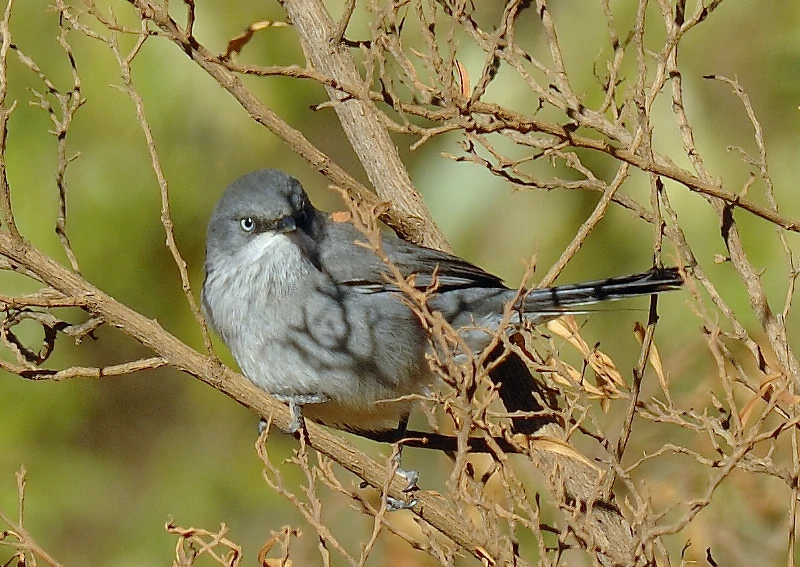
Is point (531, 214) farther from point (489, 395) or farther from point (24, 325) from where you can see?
point (489, 395)

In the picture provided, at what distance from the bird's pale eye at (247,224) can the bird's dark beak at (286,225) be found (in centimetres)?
9

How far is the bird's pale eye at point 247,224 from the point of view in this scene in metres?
3.56

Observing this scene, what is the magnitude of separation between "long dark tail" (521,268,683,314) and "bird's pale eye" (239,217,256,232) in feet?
3.36

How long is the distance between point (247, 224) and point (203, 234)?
168cm

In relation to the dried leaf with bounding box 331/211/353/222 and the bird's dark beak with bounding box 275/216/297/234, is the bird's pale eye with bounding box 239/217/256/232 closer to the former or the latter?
the bird's dark beak with bounding box 275/216/297/234

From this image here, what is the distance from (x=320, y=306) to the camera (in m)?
3.46

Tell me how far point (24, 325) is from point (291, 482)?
1776 mm

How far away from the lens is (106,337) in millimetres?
5723

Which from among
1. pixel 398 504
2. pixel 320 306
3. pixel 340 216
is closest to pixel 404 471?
pixel 398 504

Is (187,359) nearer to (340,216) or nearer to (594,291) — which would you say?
(340,216)

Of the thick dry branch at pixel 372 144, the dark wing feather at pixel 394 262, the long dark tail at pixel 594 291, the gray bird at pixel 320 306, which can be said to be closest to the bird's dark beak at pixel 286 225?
the gray bird at pixel 320 306

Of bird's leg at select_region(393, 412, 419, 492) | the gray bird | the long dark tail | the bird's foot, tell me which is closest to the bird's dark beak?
the gray bird

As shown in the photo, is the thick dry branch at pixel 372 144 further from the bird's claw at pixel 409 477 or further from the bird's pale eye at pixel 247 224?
the bird's claw at pixel 409 477

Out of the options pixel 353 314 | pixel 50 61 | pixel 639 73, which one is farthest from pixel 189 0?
pixel 50 61
